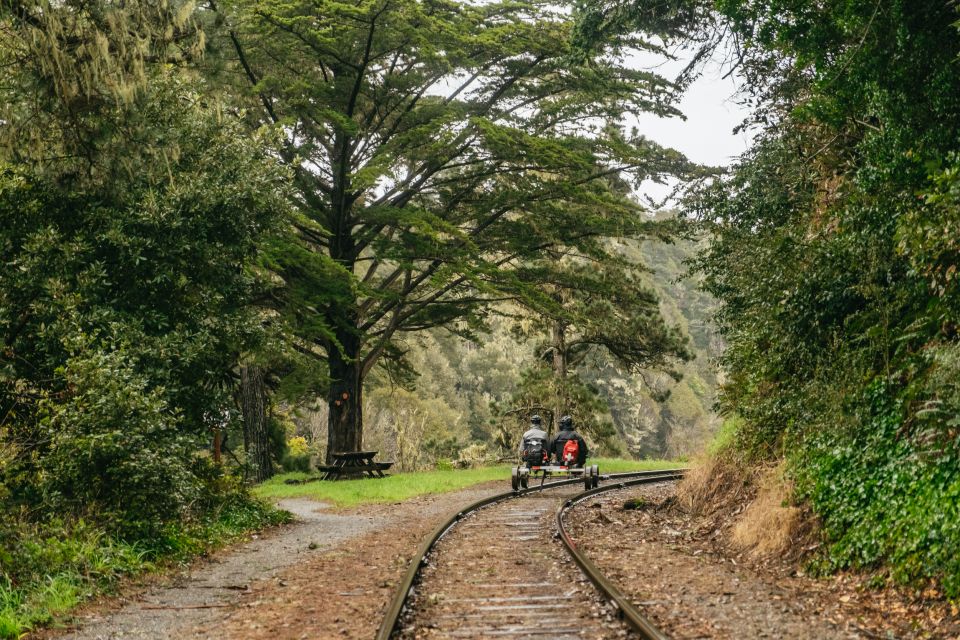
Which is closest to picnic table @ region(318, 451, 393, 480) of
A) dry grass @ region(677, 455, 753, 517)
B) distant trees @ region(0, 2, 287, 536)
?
distant trees @ region(0, 2, 287, 536)

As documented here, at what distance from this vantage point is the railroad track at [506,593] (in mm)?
6352

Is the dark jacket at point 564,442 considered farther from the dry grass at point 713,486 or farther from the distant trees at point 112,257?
the distant trees at point 112,257

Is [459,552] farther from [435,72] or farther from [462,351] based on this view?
[462,351]

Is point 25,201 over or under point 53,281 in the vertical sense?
over

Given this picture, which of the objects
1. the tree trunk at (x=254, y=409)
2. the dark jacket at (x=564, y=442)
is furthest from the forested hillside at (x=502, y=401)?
the dark jacket at (x=564, y=442)

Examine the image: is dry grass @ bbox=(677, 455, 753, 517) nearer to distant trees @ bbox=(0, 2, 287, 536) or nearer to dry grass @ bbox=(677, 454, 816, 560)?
dry grass @ bbox=(677, 454, 816, 560)

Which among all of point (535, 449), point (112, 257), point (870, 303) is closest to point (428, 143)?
point (535, 449)

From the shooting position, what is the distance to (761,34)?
10.7m

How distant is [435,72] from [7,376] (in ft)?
49.9

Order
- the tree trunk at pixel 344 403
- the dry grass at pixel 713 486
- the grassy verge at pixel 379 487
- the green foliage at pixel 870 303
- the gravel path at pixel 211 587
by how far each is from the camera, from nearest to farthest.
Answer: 1. the gravel path at pixel 211 587
2. the green foliage at pixel 870 303
3. the dry grass at pixel 713 486
4. the grassy verge at pixel 379 487
5. the tree trunk at pixel 344 403

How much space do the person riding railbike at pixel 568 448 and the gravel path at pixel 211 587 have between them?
17.5 ft

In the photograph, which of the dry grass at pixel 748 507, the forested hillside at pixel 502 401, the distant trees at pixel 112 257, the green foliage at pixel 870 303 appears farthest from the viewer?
the forested hillside at pixel 502 401

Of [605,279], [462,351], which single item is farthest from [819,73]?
[462,351]

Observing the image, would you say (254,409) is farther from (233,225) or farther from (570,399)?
(233,225)
